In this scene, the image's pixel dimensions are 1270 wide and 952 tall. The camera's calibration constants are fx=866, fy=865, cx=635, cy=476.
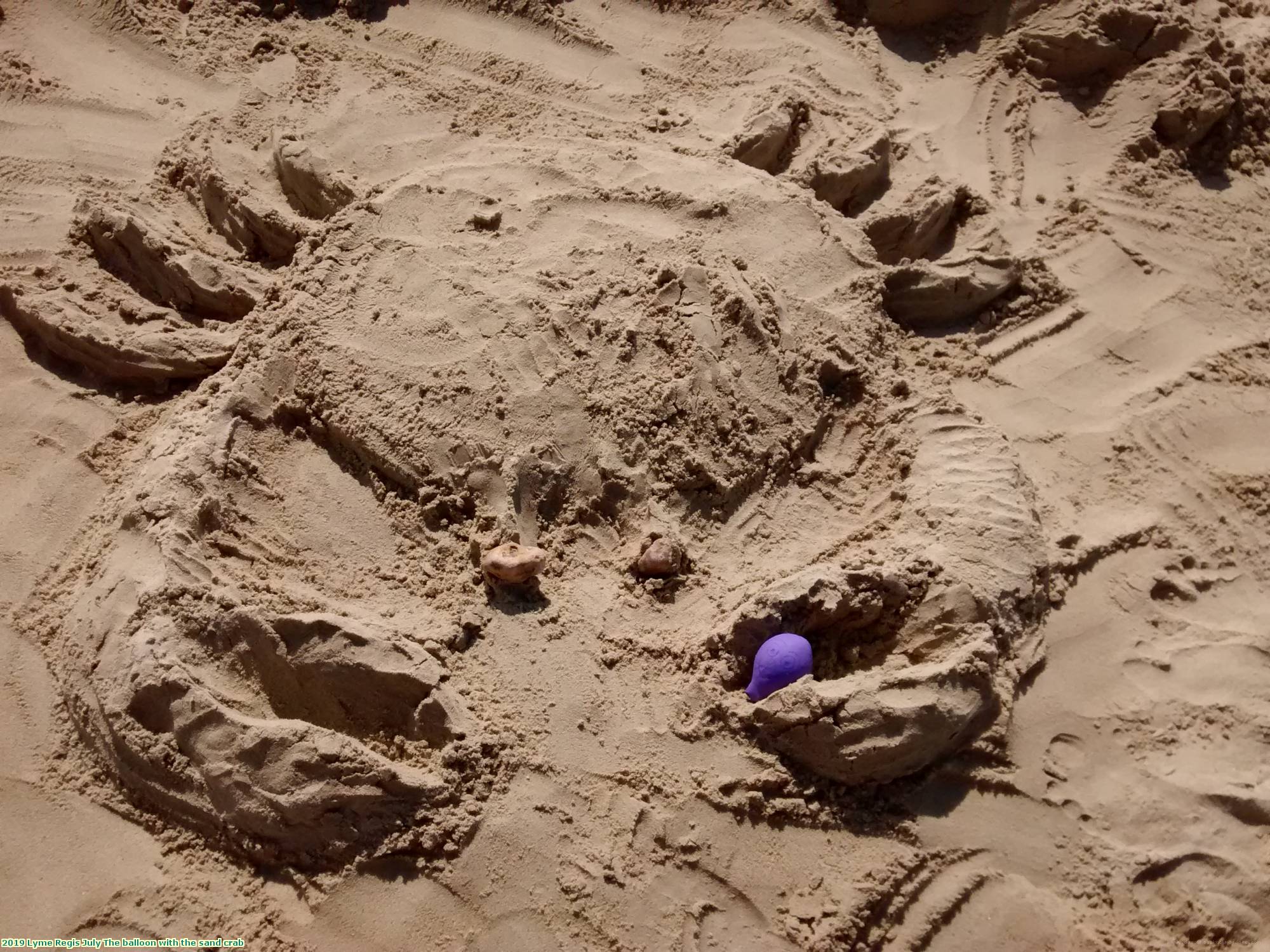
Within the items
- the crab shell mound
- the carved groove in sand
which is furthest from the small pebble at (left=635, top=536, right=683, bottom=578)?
the carved groove in sand

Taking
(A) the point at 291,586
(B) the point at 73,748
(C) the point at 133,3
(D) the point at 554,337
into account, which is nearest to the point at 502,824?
(A) the point at 291,586

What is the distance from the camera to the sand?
221 cm

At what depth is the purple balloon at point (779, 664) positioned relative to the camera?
7.50 feet

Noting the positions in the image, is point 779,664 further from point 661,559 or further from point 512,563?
point 512,563

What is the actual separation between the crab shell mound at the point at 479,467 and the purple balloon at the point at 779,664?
0.19 feet

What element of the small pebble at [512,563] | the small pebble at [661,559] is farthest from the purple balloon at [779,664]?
the small pebble at [512,563]

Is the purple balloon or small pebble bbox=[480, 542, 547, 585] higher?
small pebble bbox=[480, 542, 547, 585]

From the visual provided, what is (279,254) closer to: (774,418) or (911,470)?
(774,418)

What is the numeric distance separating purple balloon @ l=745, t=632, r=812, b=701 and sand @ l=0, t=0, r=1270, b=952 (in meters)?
0.06

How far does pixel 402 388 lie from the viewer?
8.67ft

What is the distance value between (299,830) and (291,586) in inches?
25.3

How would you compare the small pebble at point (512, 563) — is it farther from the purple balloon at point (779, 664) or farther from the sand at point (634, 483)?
the purple balloon at point (779, 664)

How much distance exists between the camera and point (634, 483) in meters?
2.61

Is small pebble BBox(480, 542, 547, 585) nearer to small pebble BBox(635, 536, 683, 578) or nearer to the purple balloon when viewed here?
small pebble BBox(635, 536, 683, 578)
